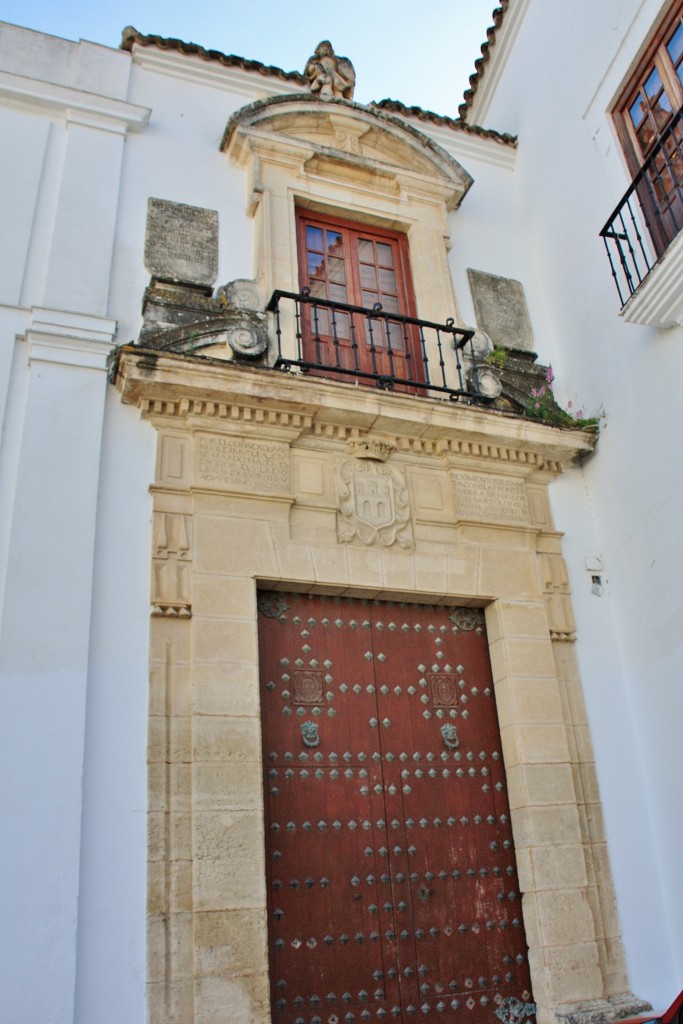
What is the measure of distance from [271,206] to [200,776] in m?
3.84

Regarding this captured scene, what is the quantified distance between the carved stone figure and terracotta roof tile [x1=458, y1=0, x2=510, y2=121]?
1.46 metres

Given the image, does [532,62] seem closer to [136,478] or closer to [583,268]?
[583,268]

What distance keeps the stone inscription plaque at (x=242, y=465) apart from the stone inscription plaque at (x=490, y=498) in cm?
114

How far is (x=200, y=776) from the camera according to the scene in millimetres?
4207

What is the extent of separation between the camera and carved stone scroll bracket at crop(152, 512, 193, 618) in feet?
15.0

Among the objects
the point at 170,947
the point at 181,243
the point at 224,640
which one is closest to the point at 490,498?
the point at 224,640

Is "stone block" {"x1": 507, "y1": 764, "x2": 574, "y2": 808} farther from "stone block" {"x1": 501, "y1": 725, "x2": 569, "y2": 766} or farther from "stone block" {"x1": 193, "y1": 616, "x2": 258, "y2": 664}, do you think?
"stone block" {"x1": 193, "y1": 616, "x2": 258, "y2": 664}

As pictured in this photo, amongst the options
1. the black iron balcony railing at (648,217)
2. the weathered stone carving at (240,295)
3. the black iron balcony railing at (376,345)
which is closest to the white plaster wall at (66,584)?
the weathered stone carving at (240,295)

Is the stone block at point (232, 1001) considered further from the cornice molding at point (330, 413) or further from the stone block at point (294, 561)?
the cornice molding at point (330, 413)

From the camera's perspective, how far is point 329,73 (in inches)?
271

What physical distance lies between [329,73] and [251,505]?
3869 millimetres

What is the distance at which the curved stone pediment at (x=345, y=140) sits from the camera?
6242 mm

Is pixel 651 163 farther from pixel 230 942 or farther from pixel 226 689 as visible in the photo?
pixel 230 942

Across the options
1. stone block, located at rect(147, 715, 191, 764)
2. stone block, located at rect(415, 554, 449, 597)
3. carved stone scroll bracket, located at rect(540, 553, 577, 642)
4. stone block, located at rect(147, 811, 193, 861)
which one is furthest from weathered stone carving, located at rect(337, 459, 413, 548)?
stone block, located at rect(147, 811, 193, 861)
